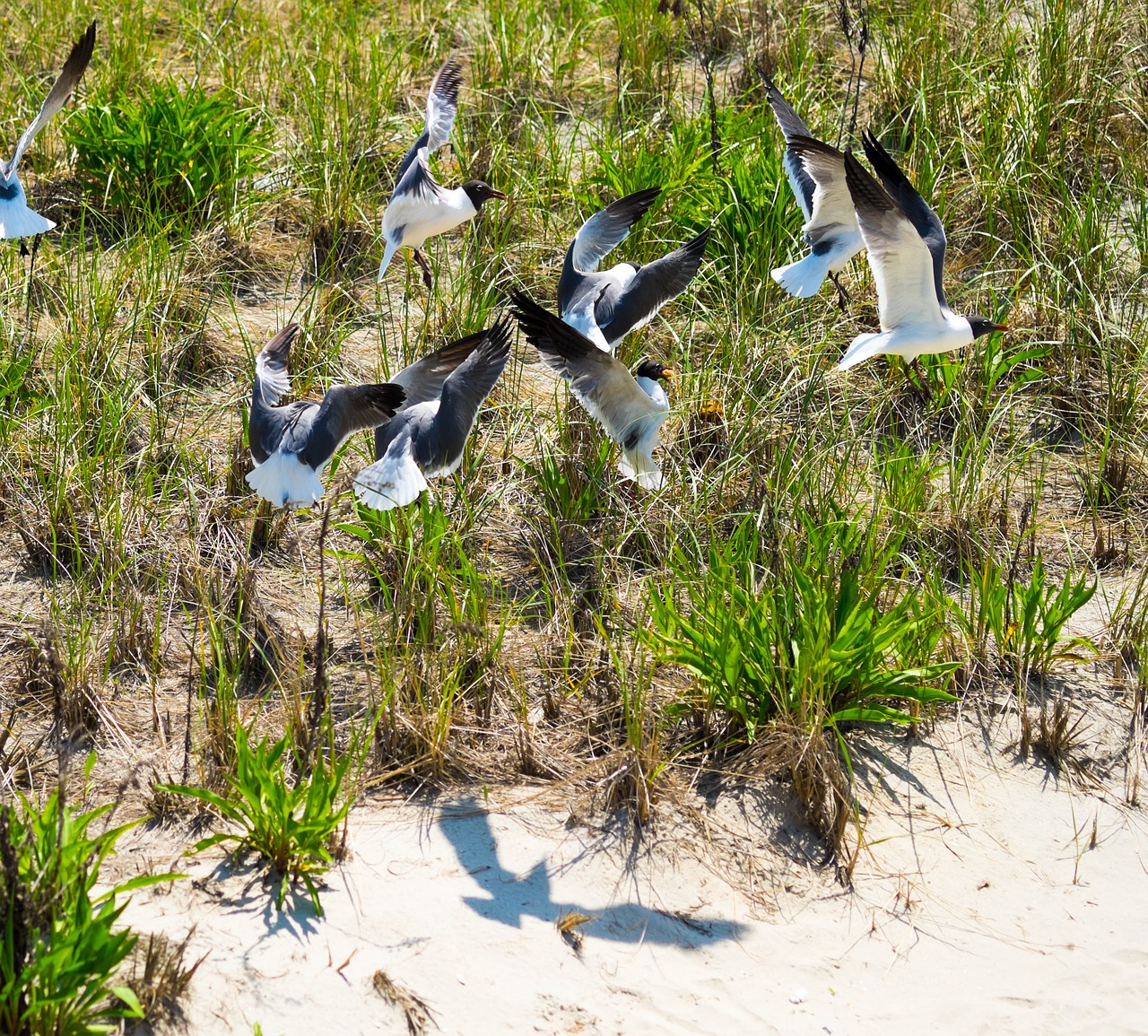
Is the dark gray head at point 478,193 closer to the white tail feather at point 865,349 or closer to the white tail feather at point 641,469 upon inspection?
the white tail feather at point 641,469

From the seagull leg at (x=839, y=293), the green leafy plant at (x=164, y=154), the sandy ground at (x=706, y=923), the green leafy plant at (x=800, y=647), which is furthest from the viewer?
the green leafy plant at (x=164, y=154)

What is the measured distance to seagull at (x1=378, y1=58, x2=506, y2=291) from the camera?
502cm

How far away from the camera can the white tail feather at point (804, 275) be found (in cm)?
479

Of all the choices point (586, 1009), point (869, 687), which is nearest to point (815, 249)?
point (869, 687)

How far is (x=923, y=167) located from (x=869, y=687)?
3.02m

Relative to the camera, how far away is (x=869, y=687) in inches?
145

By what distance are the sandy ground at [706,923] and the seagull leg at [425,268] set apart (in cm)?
251

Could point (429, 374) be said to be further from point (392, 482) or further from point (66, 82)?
point (66, 82)

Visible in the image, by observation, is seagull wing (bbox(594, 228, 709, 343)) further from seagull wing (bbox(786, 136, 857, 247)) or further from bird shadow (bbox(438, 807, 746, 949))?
bird shadow (bbox(438, 807, 746, 949))

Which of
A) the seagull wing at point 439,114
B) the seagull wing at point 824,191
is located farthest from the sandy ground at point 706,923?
the seagull wing at point 439,114

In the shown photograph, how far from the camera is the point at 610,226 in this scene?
5.21 meters

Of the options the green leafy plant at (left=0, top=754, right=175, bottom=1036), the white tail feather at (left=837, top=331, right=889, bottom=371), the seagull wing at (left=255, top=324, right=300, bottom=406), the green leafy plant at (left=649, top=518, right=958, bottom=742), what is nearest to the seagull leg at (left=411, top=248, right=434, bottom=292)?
the seagull wing at (left=255, top=324, right=300, bottom=406)

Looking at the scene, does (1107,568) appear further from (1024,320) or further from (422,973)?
(422,973)

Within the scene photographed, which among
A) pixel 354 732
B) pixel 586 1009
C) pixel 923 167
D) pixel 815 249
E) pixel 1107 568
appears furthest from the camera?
pixel 923 167
